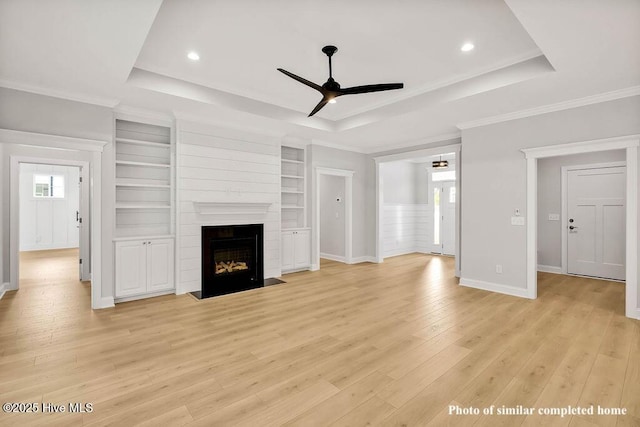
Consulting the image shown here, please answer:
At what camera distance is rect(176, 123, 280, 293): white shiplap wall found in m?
4.66

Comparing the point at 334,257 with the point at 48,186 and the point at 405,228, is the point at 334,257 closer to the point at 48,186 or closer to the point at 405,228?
the point at 405,228

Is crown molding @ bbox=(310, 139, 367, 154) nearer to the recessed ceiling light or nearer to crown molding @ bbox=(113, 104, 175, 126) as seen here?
crown molding @ bbox=(113, 104, 175, 126)

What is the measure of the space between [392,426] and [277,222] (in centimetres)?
423

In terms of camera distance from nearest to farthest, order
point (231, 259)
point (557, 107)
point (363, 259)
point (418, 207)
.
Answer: point (557, 107)
point (231, 259)
point (363, 259)
point (418, 207)

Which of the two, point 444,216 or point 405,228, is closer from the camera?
point 444,216

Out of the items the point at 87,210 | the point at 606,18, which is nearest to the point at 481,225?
the point at 606,18

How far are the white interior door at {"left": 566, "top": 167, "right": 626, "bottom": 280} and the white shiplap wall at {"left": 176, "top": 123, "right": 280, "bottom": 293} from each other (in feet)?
19.0

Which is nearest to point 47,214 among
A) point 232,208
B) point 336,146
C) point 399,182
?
point 232,208

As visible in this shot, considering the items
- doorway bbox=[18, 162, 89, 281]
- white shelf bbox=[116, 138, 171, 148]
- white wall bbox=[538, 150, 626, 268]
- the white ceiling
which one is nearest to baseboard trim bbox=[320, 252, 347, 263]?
the white ceiling

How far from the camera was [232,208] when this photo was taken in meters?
5.03

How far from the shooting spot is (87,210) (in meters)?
5.53

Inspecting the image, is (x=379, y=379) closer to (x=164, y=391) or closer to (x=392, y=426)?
(x=392, y=426)

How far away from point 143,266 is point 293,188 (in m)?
3.20

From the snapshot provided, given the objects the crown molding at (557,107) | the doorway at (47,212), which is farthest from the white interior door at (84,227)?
the crown molding at (557,107)
